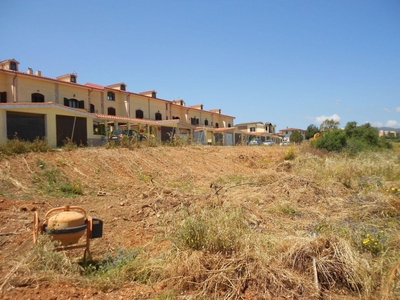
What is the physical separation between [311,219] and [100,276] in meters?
4.57

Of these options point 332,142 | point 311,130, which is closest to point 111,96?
point 332,142

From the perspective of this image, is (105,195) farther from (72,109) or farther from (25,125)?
(72,109)

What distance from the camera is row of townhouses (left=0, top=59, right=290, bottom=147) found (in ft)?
58.9

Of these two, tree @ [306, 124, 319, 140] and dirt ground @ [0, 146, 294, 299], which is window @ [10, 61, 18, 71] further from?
tree @ [306, 124, 319, 140]

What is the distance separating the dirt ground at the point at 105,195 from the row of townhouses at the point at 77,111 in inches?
196

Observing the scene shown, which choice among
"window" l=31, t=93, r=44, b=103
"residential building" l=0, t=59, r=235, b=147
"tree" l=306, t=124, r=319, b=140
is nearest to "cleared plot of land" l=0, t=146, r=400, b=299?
"residential building" l=0, t=59, r=235, b=147

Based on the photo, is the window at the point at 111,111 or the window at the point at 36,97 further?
the window at the point at 111,111

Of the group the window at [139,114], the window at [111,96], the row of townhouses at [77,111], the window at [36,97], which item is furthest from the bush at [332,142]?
the window at [36,97]

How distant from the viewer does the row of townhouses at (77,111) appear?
17953 millimetres

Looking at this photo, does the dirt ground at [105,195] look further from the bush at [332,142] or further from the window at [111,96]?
the window at [111,96]

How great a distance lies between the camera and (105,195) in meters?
Answer: 9.79

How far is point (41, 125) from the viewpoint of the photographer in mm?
18531

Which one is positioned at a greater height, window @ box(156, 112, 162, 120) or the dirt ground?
window @ box(156, 112, 162, 120)

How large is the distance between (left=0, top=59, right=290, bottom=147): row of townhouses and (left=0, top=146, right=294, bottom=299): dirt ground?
16.3 feet
